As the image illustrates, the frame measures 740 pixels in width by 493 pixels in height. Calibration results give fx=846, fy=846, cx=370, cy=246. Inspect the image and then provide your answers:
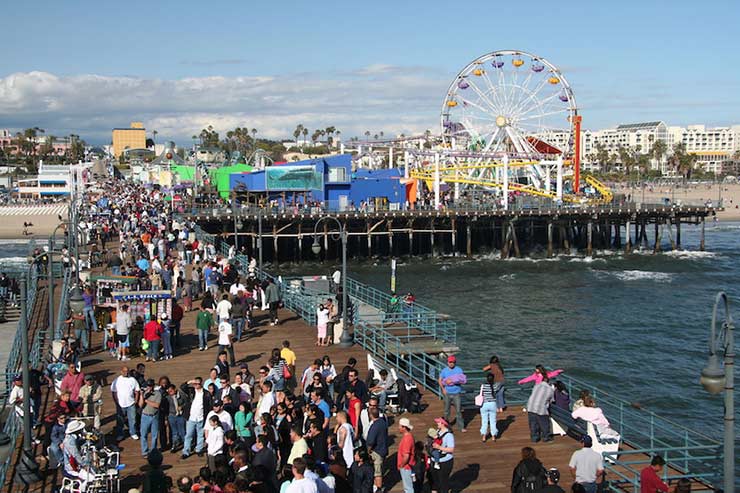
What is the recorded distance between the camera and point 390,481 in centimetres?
1154

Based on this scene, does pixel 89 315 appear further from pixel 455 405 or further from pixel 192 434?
pixel 455 405

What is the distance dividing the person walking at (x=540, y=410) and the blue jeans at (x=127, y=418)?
19.8ft

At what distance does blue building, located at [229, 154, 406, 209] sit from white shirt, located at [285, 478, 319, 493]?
50.6 meters

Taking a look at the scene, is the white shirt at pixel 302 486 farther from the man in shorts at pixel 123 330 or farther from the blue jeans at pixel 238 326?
the blue jeans at pixel 238 326

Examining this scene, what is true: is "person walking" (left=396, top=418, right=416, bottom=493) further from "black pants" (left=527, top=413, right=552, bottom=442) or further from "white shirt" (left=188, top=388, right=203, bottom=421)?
"white shirt" (left=188, top=388, right=203, bottom=421)

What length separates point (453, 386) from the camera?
43.6 feet

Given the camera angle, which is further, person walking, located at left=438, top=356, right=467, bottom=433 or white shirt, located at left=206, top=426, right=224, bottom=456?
person walking, located at left=438, top=356, right=467, bottom=433

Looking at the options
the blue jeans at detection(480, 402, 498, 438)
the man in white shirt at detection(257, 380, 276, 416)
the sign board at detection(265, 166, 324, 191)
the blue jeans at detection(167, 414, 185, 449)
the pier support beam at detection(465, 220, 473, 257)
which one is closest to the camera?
the man in white shirt at detection(257, 380, 276, 416)

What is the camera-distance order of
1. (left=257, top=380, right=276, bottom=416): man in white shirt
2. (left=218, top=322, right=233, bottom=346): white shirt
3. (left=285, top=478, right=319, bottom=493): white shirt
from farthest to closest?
(left=218, top=322, right=233, bottom=346): white shirt
(left=257, top=380, right=276, bottom=416): man in white shirt
(left=285, top=478, right=319, bottom=493): white shirt

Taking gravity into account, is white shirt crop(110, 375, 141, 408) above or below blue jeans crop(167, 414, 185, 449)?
above

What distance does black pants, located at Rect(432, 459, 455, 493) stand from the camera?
1075cm

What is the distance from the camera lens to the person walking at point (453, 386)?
13.2 m

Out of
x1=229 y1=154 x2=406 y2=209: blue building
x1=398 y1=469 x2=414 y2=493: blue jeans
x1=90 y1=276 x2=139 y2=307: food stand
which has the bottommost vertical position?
x1=398 y1=469 x2=414 y2=493: blue jeans

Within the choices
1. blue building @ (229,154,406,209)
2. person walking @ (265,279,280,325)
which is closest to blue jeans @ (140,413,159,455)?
Answer: person walking @ (265,279,280,325)
